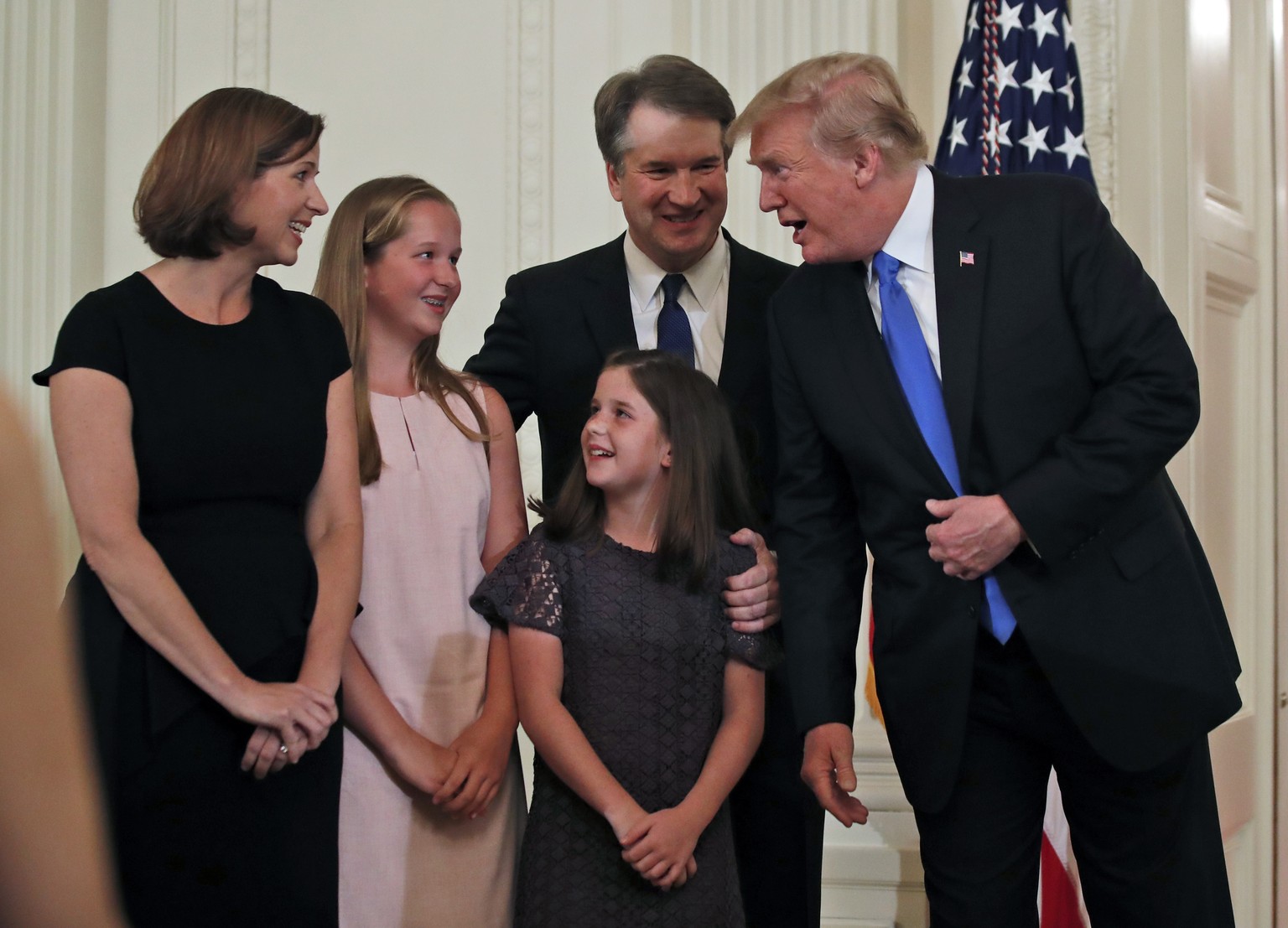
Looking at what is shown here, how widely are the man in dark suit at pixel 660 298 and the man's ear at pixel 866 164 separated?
15.1 inches

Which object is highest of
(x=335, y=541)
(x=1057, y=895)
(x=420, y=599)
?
(x=335, y=541)

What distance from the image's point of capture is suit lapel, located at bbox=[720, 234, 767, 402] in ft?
8.30

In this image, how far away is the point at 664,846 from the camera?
213cm

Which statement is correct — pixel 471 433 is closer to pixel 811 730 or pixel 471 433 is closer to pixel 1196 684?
pixel 811 730

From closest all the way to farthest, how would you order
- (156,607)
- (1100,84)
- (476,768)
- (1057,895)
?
(156,607) < (476,768) < (1057,895) < (1100,84)

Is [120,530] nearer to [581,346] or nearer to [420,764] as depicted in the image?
[420,764]

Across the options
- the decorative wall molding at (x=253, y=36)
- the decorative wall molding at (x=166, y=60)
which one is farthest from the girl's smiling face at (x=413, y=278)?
the decorative wall molding at (x=166, y=60)

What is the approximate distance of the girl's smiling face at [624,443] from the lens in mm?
2336

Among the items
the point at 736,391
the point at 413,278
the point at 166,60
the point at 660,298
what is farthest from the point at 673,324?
the point at 166,60

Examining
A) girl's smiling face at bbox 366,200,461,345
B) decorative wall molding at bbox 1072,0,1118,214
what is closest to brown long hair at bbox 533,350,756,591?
girl's smiling face at bbox 366,200,461,345

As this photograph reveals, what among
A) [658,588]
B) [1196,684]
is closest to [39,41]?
[658,588]

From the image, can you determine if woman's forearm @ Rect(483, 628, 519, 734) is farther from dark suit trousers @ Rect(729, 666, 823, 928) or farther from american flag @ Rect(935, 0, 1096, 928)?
american flag @ Rect(935, 0, 1096, 928)

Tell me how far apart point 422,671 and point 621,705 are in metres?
0.36

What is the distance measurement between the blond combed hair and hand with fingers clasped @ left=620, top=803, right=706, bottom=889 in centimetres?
114
